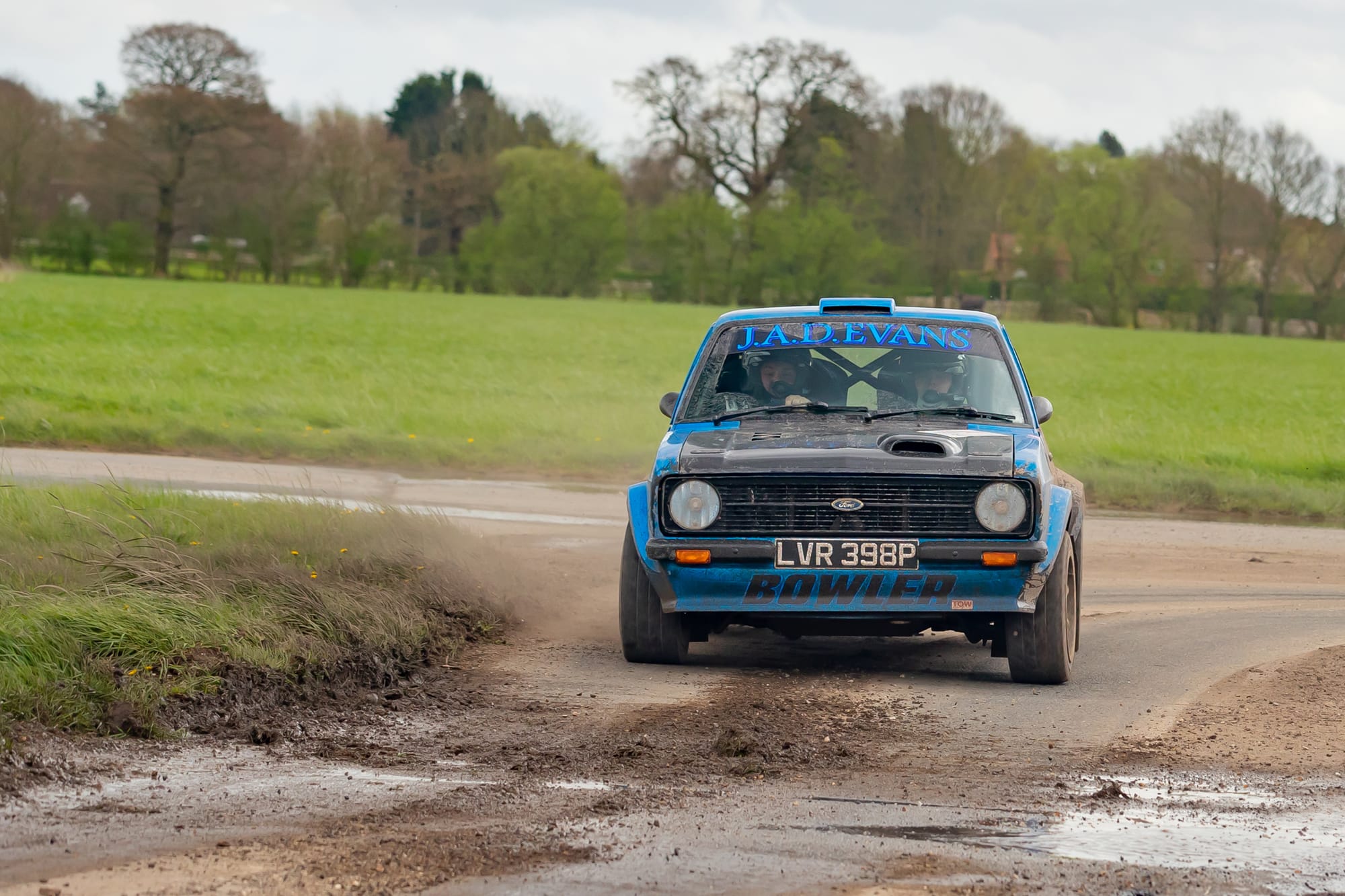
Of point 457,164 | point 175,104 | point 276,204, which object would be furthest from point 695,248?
point 175,104

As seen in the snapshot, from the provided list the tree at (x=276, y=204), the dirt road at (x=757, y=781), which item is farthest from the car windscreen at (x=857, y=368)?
the tree at (x=276, y=204)

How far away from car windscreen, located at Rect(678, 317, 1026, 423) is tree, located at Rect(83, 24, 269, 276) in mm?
74594

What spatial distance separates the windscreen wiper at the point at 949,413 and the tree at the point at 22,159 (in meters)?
73.1

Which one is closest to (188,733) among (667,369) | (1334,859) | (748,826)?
(748,826)

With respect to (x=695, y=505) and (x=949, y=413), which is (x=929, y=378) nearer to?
(x=949, y=413)

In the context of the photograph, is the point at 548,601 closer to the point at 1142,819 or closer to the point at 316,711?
the point at 316,711

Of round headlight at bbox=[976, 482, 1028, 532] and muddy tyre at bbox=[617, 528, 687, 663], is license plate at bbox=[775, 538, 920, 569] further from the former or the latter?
muddy tyre at bbox=[617, 528, 687, 663]

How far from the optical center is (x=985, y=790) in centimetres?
511

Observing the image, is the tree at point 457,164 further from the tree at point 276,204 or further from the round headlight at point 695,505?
the round headlight at point 695,505

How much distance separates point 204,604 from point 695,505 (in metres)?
2.20

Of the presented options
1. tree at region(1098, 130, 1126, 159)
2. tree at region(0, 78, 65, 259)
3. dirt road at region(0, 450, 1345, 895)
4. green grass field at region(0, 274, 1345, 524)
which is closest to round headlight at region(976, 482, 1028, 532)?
dirt road at region(0, 450, 1345, 895)

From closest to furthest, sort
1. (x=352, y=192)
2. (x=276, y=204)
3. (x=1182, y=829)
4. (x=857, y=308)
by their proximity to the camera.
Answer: (x=1182, y=829), (x=857, y=308), (x=276, y=204), (x=352, y=192)

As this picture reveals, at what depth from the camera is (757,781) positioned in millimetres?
5168

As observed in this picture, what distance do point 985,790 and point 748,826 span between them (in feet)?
3.13
